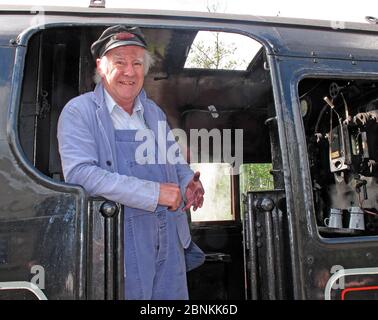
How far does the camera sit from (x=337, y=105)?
2939mm

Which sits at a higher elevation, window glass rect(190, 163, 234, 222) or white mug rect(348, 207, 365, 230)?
window glass rect(190, 163, 234, 222)

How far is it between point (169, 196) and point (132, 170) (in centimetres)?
24

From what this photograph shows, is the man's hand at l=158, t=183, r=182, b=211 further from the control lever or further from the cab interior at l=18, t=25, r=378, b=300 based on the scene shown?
the control lever

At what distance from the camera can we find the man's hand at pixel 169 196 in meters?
Answer: 1.86

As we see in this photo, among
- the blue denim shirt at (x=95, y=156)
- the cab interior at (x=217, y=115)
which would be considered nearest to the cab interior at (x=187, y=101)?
the cab interior at (x=217, y=115)

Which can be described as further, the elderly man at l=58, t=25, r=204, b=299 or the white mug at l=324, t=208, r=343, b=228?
the white mug at l=324, t=208, r=343, b=228

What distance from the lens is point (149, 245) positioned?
193 cm

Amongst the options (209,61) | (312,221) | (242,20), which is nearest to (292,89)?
(242,20)

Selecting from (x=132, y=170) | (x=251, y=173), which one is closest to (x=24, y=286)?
(x=132, y=170)

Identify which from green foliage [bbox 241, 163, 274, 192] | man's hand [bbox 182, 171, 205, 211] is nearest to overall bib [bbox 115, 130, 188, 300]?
man's hand [bbox 182, 171, 205, 211]

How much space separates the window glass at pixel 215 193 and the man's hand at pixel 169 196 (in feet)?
6.81

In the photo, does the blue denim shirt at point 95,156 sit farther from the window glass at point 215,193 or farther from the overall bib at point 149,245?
the window glass at point 215,193

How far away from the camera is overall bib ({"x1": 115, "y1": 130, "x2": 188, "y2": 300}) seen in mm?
1883

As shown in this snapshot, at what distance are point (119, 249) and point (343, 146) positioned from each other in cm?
A: 155
